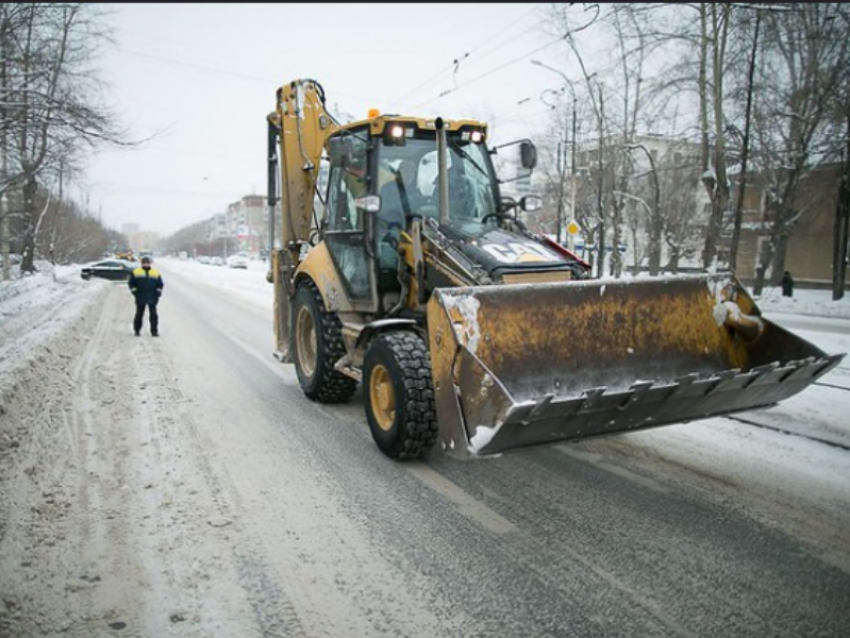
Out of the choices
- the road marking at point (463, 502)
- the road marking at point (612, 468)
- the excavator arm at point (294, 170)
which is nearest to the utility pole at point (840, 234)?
the excavator arm at point (294, 170)

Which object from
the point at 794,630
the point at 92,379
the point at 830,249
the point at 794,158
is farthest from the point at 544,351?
the point at 830,249

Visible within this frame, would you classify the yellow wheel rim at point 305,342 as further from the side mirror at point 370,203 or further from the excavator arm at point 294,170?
the side mirror at point 370,203

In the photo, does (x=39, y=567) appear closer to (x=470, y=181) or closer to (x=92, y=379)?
A: (x=470, y=181)

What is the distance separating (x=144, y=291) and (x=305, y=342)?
6.58m

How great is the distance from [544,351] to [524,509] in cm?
116

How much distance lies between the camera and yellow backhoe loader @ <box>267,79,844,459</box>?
391 cm

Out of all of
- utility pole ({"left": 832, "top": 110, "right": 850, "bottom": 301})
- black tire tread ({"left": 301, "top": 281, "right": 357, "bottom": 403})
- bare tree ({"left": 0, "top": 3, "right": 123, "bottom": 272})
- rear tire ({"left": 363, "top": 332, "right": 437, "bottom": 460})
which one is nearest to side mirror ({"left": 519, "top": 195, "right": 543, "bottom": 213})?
rear tire ({"left": 363, "top": 332, "right": 437, "bottom": 460})

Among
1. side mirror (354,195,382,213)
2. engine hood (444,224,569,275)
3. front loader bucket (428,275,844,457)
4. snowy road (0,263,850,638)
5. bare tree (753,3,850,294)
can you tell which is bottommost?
snowy road (0,263,850,638)

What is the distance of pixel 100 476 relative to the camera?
4570mm

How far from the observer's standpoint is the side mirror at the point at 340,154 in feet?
18.6

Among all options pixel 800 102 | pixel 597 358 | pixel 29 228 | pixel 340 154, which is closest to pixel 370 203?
pixel 340 154

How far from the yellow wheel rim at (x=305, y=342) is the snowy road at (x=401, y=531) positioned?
983 mm

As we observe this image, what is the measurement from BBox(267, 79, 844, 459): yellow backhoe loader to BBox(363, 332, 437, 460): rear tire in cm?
1

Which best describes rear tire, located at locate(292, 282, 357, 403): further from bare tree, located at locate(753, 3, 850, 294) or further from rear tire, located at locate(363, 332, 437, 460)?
bare tree, located at locate(753, 3, 850, 294)
